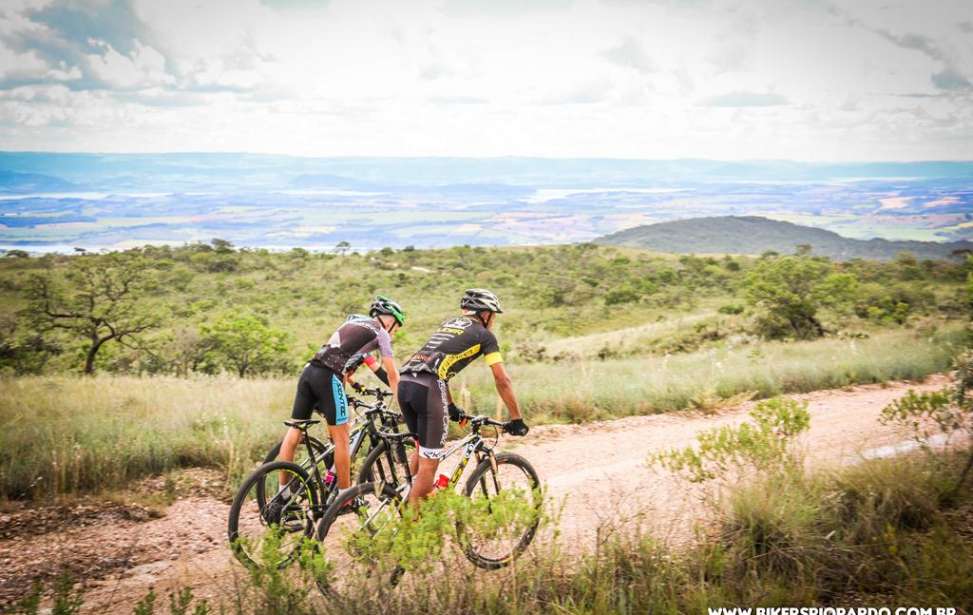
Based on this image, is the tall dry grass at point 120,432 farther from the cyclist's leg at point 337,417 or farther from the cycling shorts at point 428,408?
the cycling shorts at point 428,408

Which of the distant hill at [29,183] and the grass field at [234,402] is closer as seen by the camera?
the grass field at [234,402]

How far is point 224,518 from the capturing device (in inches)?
286

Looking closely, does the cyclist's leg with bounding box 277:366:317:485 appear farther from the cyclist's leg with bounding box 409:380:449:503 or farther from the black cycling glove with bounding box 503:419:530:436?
the black cycling glove with bounding box 503:419:530:436

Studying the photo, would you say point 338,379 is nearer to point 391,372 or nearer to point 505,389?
point 391,372

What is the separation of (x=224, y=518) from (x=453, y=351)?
367 centimetres

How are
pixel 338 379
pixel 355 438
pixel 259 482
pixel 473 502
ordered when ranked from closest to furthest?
pixel 473 502, pixel 259 482, pixel 338 379, pixel 355 438

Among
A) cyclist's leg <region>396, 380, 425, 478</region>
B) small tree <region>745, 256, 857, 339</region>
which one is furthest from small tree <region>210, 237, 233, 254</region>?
cyclist's leg <region>396, 380, 425, 478</region>

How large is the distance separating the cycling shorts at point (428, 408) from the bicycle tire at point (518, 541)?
0.43 m

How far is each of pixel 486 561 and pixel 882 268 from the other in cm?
5134

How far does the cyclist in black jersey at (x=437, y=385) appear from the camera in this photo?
220 inches

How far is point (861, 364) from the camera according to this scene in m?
14.5

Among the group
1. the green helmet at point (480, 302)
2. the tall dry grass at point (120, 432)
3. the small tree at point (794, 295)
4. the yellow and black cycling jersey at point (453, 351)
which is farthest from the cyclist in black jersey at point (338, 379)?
the small tree at point (794, 295)

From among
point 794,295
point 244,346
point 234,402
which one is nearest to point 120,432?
point 234,402

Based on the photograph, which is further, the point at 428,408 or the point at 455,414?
the point at 455,414
